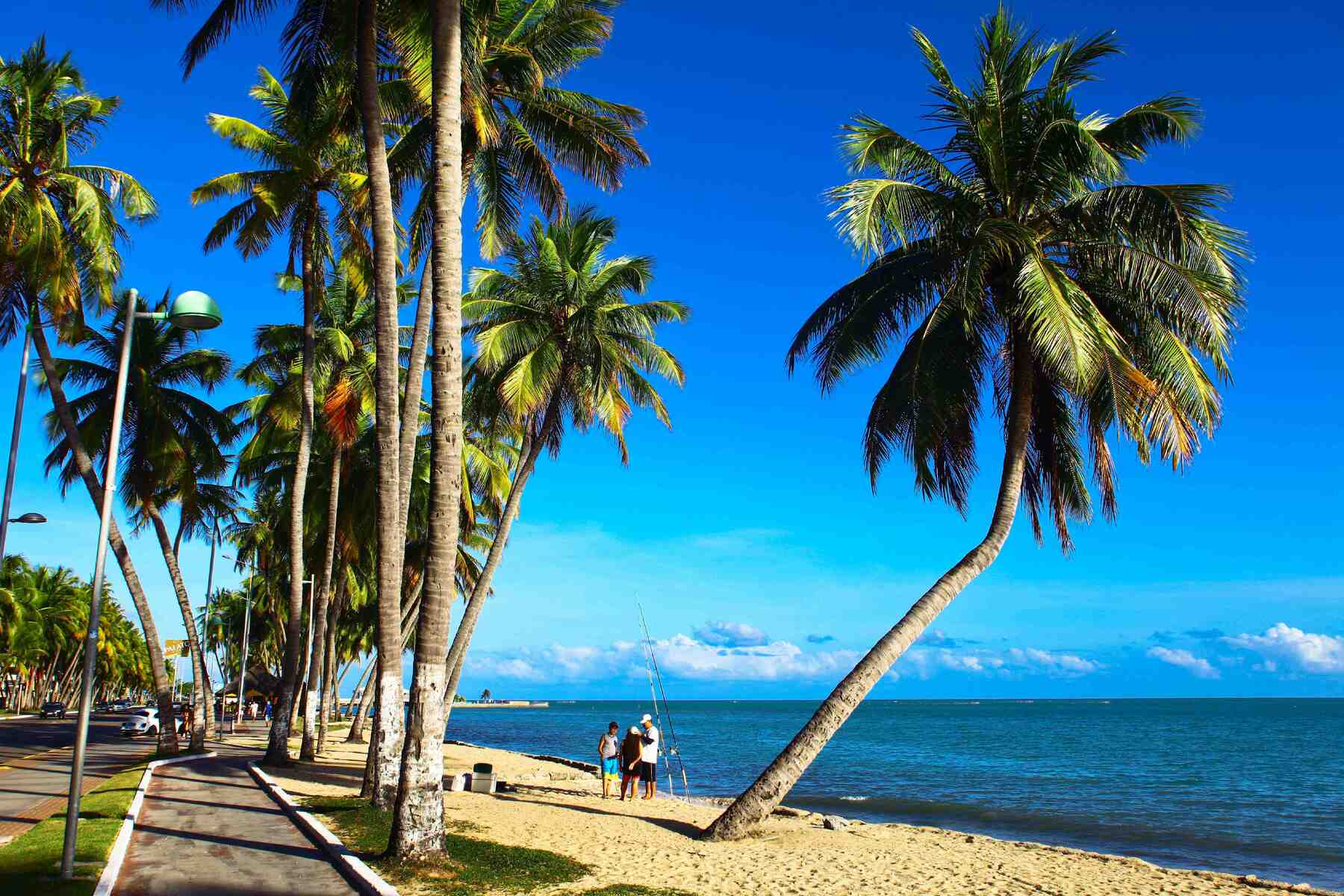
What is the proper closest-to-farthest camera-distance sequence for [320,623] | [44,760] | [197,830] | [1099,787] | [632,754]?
[197,830], [632,754], [44,760], [320,623], [1099,787]

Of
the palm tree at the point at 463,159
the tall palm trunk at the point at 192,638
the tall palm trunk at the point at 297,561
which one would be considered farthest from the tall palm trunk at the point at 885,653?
the tall palm trunk at the point at 192,638

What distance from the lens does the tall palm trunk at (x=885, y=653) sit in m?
13.6

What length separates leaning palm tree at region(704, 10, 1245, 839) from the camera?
1391cm

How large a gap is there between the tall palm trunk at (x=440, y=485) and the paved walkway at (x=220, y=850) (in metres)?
1.03

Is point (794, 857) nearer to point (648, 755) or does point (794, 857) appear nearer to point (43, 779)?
point (648, 755)

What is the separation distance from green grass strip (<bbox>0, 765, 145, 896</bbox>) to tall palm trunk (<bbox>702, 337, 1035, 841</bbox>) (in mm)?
7672

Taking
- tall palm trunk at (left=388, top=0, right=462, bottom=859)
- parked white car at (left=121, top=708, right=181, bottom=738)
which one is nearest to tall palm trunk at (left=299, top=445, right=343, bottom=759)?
tall palm trunk at (left=388, top=0, right=462, bottom=859)

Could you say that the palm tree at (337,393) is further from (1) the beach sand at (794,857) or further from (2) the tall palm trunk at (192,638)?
(1) the beach sand at (794,857)

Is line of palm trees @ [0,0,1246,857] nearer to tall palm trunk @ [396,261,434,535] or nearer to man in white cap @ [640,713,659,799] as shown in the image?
tall palm trunk @ [396,261,434,535]

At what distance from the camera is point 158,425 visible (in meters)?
25.8

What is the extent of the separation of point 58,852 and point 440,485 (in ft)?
19.0

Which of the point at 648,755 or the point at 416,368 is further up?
the point at 416,368

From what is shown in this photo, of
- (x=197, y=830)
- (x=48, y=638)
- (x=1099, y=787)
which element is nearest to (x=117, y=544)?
(x=197, y=830)

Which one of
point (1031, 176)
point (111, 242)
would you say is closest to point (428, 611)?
point (1031, 176)
